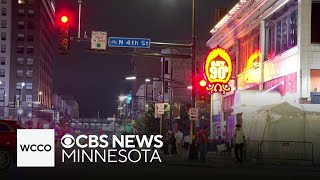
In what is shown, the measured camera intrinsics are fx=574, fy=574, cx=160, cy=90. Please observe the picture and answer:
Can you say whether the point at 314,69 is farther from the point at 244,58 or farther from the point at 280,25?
the point at 244,58

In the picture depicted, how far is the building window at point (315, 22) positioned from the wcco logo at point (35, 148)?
49.2ft

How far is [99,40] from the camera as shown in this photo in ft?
92.9

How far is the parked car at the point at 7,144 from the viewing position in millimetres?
20656

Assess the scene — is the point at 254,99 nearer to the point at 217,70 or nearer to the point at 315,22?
the point at 217,70

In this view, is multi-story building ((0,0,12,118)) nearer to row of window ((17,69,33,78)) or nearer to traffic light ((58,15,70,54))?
row of window ((17,69,33,78))

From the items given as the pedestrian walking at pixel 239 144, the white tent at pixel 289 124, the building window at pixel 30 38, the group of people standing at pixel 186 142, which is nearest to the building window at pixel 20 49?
the building window at pixel 30 38

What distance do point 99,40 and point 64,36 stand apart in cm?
482

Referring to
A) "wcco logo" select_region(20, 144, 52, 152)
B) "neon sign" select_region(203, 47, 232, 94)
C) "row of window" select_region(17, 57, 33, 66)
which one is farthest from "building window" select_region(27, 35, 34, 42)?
"wcco logo" select_region(20, 144, 52, 152)

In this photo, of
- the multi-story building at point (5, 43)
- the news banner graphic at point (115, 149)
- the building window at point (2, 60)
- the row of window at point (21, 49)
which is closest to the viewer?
the news banner graphic at point (115, 149)

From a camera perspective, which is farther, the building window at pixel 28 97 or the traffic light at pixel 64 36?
the building window at pixel 28 97

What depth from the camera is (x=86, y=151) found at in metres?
26.8

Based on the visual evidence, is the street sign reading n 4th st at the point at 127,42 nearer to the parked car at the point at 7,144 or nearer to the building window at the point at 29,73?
the parked car at the point at 7,144

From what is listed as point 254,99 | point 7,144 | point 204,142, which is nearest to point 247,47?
point 254,99

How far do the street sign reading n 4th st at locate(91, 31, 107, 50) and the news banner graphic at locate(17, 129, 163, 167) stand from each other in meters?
4.61
